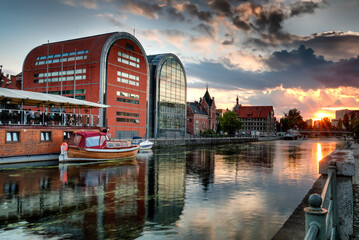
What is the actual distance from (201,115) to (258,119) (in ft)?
231

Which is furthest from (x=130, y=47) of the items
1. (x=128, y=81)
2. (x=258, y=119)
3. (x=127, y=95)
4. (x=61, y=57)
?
(x=258, y=119)

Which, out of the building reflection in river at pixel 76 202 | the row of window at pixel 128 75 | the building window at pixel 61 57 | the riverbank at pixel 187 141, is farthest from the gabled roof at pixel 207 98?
the building reflection in river at pixel 76 202

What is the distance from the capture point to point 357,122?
193 feet

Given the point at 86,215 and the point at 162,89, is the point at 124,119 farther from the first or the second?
the point at 86,215

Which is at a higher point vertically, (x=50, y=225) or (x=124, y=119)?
(x=124, y=119)

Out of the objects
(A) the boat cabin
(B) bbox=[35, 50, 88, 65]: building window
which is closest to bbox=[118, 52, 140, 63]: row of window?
(B) bbox=[35, 50, 88, 65]: building window

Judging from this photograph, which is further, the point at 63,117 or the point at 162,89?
the point at 162,89

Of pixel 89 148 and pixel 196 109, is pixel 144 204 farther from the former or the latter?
pixel 196 109

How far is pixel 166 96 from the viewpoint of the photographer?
8769 cm

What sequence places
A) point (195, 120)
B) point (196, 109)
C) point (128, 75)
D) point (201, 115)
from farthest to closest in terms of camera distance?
point (201, 115) → point (196, 109) → point (195, 120) → point (128, 75)

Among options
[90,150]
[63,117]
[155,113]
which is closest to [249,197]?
[90,150]

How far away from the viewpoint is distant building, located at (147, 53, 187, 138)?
83312mm

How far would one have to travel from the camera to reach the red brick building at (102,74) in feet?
201

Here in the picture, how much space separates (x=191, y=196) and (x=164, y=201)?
212cm
